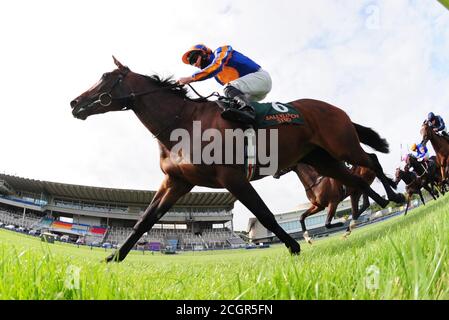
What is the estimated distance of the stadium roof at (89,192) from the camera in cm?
4731

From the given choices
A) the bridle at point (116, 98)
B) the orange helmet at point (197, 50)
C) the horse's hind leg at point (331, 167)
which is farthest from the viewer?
the horse's hind leg at point (331, 167)

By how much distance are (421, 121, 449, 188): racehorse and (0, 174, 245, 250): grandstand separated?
40418 mm

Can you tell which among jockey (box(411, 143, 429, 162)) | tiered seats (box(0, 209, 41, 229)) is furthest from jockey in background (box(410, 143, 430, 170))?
tiered seats (box(0, 209, 41, 229))

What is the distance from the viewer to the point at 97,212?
4997 centimetres

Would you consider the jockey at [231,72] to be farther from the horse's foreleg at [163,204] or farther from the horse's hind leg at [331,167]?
the horse's foreleg at [163,204]

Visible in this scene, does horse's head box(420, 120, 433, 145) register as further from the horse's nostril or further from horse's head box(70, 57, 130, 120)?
the horse's nostril

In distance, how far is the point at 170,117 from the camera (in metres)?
3.87

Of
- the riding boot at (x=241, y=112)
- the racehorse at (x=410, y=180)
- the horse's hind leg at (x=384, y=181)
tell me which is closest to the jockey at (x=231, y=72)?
the riding boot at (x=241, y=112)

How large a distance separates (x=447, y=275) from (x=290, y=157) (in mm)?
3024

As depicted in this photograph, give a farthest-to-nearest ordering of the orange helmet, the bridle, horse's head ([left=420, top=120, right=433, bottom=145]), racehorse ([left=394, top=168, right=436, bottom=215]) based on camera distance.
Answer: racehorse ([left=394, top=168, right=436, bottom=215])
horse's head ([left=420, top=120, right=433, bottom=145])
the orange helmet
the bridle

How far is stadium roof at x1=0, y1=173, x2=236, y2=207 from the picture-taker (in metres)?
47.3

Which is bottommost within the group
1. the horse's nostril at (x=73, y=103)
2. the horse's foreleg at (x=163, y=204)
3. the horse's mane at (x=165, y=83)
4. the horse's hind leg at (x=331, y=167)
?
the horse's foreleg at (x=163, y=204)

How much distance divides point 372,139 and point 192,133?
125 inches

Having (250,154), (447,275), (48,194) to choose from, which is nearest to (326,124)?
(250,154)
